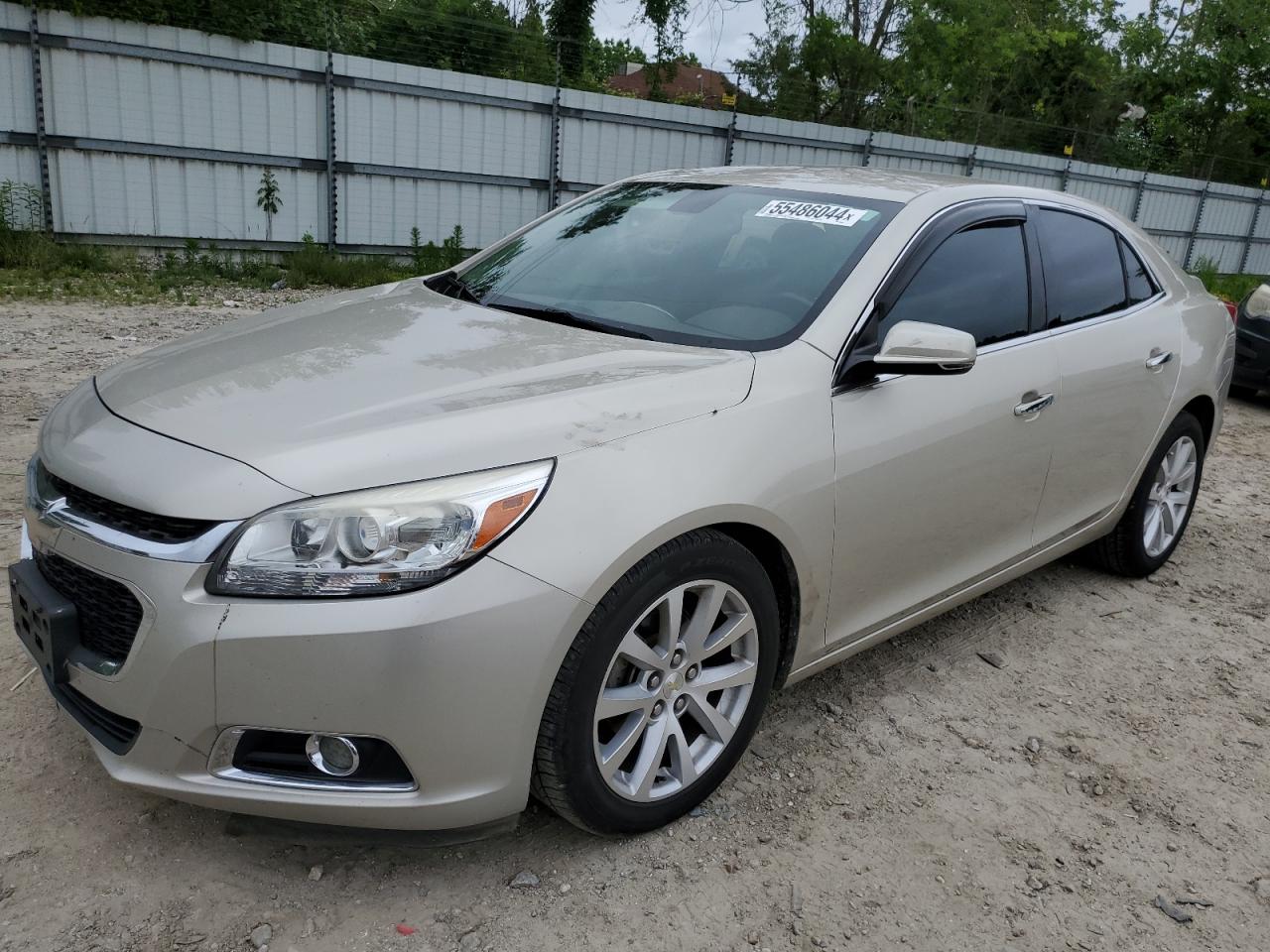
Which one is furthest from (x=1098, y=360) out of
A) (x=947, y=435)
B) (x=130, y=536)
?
(x=130, y=536)

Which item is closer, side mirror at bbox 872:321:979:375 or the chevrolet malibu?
the chevrolet malibu

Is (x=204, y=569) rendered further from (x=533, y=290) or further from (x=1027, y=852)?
(x=1027, y=852)

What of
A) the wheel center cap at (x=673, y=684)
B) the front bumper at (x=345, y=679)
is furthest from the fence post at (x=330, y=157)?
the wheel center cap at (x=673, y=684)

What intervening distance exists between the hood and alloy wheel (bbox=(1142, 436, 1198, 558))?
2501 millimetres

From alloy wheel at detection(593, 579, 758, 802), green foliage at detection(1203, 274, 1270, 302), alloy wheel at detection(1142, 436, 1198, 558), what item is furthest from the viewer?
green foliage at detection(1203, 274, 1270, 302)

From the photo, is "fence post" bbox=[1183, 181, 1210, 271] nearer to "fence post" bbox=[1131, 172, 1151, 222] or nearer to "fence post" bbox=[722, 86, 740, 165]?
"fence post" bbox=[1131, 172, 1151, 222]

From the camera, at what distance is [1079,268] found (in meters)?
3.75

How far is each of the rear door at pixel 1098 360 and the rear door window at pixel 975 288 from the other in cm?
17

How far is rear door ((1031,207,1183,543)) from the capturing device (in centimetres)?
354

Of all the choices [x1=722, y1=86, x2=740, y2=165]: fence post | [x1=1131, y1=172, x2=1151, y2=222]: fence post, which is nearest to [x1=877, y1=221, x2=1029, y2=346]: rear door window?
[x1=722, y1=86, x2=740, y2=165]: fence post

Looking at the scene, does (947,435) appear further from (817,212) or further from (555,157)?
(555,157)

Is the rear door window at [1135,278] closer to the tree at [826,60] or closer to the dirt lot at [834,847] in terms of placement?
the dirt lot at [834,847]

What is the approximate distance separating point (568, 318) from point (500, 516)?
107 centimetres

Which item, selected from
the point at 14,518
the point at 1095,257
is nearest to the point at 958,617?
the point at 1095,257
